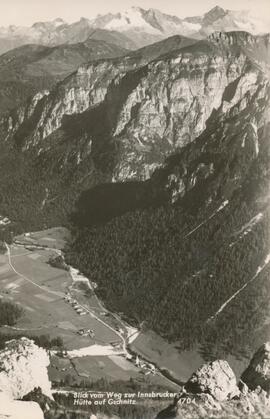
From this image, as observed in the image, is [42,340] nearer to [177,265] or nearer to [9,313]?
[9,313]

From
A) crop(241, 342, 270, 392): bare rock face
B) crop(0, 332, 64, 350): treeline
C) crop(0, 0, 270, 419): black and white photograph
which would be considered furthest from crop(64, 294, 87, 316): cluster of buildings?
crop(241, 342, 270, 392): bare rock face

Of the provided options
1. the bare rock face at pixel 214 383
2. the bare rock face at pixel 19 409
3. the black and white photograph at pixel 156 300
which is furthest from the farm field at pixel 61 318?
the bare rock face at pixel 214 383

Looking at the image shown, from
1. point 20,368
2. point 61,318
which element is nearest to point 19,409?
point 20,368

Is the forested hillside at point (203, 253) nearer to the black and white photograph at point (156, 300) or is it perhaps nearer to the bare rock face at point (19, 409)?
the black and white photograph at point (156, 300)

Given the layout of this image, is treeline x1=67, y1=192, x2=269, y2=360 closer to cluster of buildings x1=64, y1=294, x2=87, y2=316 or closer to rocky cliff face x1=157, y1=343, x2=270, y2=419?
cluster of buildings x1=64, y1=294, x2=87, y2=316

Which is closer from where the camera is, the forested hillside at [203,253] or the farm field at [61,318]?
the farm field at [61,318]

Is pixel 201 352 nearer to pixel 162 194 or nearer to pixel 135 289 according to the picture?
pixel 135 289

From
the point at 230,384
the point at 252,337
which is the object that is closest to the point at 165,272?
the point at 252,337
